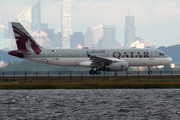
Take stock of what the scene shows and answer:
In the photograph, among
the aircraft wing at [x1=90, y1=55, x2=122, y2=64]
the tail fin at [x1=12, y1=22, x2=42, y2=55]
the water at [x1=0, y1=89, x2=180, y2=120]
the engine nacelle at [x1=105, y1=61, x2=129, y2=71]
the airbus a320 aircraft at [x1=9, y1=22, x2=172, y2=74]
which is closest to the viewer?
the water at [x1=0, y1=89, x2=180, y2=120]

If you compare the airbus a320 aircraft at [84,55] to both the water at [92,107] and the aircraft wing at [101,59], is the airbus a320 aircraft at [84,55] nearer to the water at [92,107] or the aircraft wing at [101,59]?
the aircraft wing at [101,59]

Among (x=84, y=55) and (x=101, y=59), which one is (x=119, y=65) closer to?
(x=101, y=59)

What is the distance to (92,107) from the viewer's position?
36.7 metres

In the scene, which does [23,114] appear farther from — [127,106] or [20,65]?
[20,65]

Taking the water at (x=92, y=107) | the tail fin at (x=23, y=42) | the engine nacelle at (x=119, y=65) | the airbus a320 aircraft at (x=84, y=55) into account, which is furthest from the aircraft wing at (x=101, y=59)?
the water at (x=92, y=107)

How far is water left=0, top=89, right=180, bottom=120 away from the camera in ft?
104

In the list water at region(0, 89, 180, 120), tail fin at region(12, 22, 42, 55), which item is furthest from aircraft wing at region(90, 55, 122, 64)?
water at region(0, 89, 180, 120)

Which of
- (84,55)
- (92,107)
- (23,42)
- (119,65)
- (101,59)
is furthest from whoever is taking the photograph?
(23,42)

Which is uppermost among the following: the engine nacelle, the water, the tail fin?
the tail fin

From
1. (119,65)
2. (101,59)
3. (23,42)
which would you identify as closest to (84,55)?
(101,59)

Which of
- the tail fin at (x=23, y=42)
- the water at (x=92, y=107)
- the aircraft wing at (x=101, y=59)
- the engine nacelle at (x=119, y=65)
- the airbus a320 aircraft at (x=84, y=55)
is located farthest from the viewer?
the tail fin at (x=23, y=42)

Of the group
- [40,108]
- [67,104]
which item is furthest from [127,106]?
[40,108]

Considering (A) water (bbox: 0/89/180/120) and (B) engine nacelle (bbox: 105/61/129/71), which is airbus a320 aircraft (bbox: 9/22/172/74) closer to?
(B) engine nacelle (bbox: 105/61/129/71)

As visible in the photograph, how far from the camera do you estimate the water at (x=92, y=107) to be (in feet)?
104
